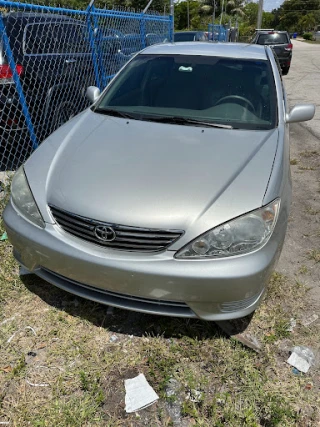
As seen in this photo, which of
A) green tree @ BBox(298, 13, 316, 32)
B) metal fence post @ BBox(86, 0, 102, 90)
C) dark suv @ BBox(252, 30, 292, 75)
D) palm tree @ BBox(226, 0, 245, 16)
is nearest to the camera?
metal fence post @ BBox(86, 0, 102, 90)

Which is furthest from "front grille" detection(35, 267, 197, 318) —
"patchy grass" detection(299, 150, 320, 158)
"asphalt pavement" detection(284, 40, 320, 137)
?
"asphalt pavement" detection(284, 40, 320, 137)

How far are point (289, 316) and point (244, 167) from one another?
1046mm

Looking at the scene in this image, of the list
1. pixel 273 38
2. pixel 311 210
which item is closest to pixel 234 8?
pixel 273 38

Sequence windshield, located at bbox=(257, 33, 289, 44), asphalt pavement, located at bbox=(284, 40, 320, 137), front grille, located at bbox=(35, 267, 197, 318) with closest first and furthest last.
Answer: front grille, located at bbox=(35, 267, 197, 318) → asphalt pavement, located at bbox=(284, 40, 320, 137) → windshield, located at bbox=(257, 33, 289, 44)

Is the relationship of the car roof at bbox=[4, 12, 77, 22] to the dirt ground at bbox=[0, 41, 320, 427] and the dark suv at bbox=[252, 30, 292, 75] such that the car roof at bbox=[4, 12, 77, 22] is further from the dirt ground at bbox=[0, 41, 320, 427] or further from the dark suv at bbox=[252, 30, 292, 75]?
the dark suv at bbox=[252, 30, 292, 75]

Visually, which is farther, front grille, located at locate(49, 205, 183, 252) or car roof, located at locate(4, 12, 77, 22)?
car roof, located at locate(4, 12, 77, 22)

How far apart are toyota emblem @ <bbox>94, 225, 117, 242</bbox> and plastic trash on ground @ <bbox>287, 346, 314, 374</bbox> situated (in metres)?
1.25

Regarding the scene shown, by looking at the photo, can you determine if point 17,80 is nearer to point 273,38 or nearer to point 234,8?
point 273,38

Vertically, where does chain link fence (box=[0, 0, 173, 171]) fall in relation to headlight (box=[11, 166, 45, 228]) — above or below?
above

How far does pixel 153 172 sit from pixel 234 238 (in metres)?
0.63

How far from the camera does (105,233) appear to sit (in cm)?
185

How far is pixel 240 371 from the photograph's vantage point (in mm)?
1966

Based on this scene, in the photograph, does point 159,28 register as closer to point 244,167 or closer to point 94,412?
point 244,167

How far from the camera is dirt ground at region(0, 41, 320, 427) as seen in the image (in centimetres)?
176
